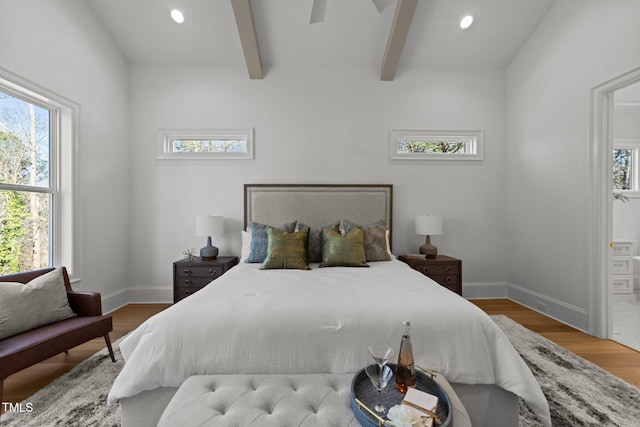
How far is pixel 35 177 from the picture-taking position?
2.81 meters

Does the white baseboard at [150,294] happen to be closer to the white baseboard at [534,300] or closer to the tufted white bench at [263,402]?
the tufted white bench at [263,402]

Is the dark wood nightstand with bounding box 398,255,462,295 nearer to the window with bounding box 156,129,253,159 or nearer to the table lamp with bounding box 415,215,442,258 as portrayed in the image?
the table lamp with bounding box 415,215,442,258

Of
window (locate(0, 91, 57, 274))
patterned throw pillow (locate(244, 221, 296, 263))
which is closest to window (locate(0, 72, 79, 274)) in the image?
window (locate(0, 91, 57, 274))

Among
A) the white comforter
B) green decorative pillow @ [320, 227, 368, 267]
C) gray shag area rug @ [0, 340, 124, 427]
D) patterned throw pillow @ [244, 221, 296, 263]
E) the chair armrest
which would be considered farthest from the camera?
patterned throw pillow @ [244, 221, 296, 263]

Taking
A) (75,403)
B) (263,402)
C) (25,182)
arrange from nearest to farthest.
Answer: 1. (263,402)
2. (75,403)
3. (25,182)

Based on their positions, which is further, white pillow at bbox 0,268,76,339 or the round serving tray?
white pillow at bbox 0,268,76,339

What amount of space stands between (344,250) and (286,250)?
58cm

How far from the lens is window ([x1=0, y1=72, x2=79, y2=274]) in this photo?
2.53m

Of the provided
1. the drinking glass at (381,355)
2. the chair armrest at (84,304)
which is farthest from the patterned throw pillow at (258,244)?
the drinking glass at (381,355)

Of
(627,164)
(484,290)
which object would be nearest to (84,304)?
(484,290)

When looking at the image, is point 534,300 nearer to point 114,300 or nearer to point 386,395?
point 386,395

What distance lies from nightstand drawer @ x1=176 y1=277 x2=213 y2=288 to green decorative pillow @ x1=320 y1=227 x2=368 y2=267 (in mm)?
1430

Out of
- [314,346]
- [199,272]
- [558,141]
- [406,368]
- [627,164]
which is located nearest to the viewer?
[406,368]

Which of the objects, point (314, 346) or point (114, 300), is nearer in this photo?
point (314, 346)
